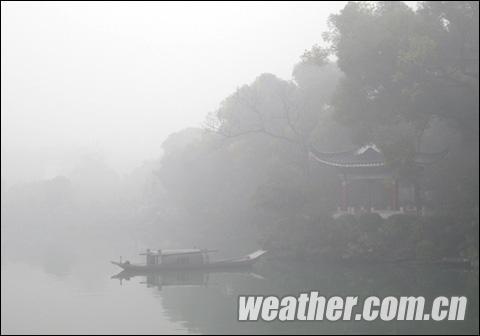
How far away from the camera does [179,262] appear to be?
23.4 meters

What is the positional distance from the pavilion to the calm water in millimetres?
4833

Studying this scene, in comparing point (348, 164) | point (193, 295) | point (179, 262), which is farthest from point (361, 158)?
point (193, 295)

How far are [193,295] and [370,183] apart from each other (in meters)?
12.1

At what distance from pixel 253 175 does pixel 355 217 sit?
13.5 meters

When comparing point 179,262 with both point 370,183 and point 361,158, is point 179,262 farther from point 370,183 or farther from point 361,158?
point 370,183

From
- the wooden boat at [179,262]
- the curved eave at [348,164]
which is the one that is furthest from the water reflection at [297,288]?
the curved eave at [348,164]

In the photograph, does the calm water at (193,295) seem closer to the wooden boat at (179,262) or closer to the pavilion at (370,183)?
the wooden boat at (179,262)

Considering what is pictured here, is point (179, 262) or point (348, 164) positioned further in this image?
point (348, 164)

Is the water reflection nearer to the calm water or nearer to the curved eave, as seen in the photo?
the calm water

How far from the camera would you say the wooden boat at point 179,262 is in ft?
76.1

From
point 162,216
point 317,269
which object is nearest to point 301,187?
point 317,269

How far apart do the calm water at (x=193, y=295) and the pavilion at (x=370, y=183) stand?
15.9ft

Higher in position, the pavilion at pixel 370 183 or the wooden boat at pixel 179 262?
the pavilion at pixel 370 183

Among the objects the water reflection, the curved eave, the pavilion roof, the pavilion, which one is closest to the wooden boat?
→ the water reflection
